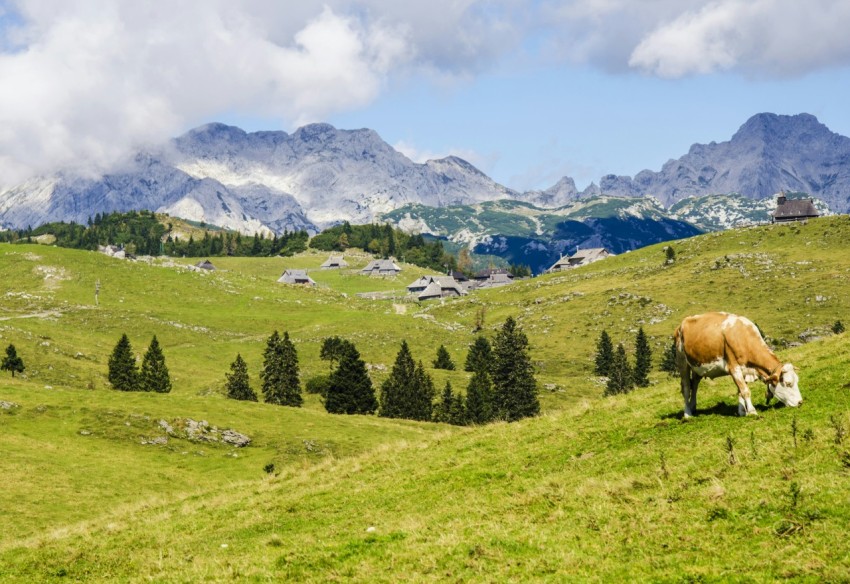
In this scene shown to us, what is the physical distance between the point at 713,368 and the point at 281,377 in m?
84.7

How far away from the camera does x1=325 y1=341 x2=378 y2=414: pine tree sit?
312 feet

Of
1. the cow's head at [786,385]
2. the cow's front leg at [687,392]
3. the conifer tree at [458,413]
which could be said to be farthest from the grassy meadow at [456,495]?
the conifer tree at [458,413]

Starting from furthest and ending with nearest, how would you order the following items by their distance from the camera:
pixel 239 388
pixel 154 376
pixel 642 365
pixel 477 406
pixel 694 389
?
1. pixel 642 365
2. pixel 154 376
3. pixel 239 388
4. pixel 477 406
5. pixel 694 389

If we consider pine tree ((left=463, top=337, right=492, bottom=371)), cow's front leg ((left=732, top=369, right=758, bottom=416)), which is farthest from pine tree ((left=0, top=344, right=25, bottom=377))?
cow's front leg ((left=732, top=369, right=758, bottom=416))

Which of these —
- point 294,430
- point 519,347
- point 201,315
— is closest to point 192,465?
point 294,430

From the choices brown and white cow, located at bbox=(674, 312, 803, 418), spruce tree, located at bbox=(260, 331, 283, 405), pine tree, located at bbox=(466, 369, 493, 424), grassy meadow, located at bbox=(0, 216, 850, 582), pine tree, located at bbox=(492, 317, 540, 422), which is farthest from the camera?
spruce tree, located at bbox=(260, 331, 283, 405)

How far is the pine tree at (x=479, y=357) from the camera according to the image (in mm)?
124000

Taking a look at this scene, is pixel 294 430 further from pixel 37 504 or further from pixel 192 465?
pixel 37 504

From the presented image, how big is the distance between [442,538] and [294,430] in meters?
59.5

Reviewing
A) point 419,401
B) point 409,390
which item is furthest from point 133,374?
point 419,401

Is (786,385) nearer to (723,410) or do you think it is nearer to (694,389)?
(723,410)

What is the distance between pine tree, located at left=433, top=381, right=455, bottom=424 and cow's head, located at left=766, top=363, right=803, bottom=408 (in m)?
76.9

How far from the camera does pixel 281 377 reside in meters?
102

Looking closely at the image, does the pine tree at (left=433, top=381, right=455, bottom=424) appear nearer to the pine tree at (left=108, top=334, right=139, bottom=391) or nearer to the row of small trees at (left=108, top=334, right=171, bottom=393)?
the row of small trees at (left=108, top=334, right=171, bottom=393)
